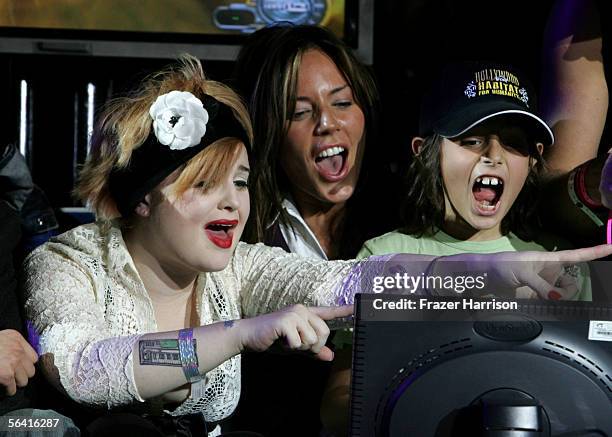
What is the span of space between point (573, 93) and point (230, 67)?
940mm

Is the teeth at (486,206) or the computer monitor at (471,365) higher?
the teeth at (486,206)

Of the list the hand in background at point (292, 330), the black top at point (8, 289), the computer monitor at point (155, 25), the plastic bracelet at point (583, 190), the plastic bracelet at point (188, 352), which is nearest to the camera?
the hand in background at point (292, 330)

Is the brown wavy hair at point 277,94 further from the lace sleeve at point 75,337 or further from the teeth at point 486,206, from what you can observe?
the lace sleeve at point 75,337

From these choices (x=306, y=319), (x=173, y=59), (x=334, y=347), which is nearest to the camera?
(x=306, y=319)

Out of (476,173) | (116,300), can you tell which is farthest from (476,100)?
(116,300)

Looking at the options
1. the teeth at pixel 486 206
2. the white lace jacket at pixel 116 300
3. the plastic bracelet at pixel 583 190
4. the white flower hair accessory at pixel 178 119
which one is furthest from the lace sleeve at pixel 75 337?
the plastic bracelet at pixel 583 190

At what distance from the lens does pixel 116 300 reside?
5.98 ft

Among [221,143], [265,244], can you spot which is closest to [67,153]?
[265,244]

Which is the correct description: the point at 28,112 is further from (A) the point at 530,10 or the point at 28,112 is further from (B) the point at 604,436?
(B) the point at 604,436

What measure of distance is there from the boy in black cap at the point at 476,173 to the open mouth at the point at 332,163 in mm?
173

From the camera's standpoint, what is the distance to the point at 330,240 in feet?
7.78

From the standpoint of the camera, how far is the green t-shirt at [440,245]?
2.16 meters

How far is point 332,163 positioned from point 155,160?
0.60 metres

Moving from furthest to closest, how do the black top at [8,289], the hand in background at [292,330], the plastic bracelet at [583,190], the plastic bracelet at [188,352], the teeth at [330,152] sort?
the teeth at [330,152], the plastic bracelet at [583,190], the black top at [8,289], the plastic bracelet at [188,352], the hand in background at [292,330]
